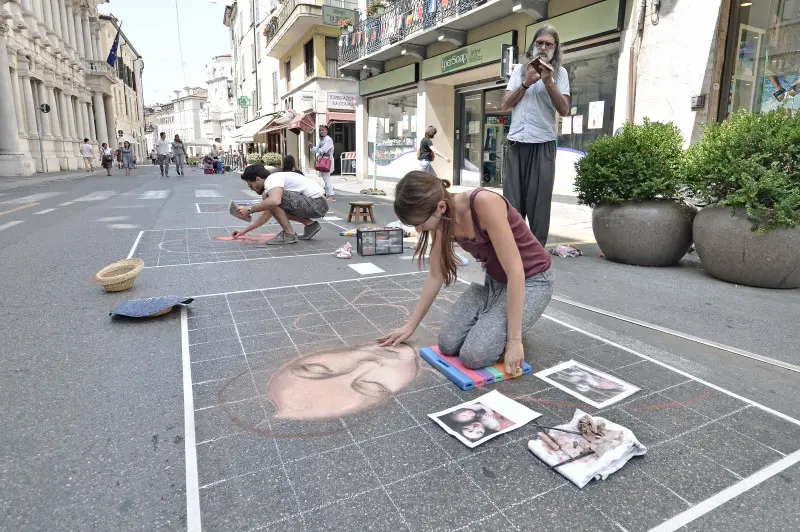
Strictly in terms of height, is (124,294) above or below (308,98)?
below

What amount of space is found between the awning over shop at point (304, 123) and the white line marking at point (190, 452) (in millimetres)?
20511

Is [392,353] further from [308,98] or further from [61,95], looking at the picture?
[61,95]

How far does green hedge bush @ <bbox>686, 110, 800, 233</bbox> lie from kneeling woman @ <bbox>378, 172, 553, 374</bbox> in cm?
249

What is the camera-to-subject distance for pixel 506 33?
11406 mm

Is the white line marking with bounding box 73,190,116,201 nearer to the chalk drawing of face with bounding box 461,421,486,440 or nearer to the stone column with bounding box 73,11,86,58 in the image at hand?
the chalk drawing of face with bounding box 461,421,486,440

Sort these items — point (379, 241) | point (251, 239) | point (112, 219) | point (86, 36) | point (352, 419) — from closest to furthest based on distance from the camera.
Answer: point (352, 419) < point (379, 241) < point (251, 239) < point (112, 219) < point (86, 36)

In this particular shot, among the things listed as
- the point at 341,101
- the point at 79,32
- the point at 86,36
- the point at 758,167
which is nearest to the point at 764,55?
the point at 758,167

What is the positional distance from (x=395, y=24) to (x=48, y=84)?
23.7 m

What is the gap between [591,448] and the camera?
1.98m

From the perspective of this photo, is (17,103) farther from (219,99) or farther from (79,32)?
(219,99)

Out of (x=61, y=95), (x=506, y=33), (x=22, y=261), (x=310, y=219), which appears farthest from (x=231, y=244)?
(x=61, y=95)

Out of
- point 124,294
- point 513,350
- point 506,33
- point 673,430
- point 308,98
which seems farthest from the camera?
point 308,98

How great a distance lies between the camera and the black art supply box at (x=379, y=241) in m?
5.82

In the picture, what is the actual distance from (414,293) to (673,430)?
2.43m
